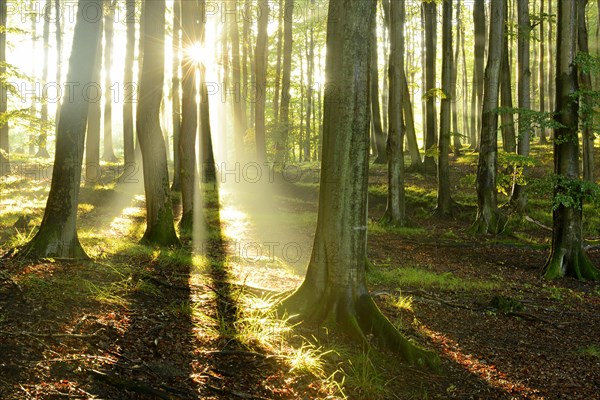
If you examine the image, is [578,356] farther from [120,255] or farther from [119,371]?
[120,255]

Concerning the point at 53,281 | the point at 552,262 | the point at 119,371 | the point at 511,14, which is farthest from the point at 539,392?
the point at 511,14

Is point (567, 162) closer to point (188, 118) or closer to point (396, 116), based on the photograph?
point (396, 116)

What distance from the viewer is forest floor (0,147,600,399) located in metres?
4.68

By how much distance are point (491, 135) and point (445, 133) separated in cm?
220

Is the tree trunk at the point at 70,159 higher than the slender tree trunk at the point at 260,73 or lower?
lower

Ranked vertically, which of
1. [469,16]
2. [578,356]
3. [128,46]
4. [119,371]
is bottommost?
[578,356]

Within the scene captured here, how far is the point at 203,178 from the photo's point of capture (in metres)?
23.5

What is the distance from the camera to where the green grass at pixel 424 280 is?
10602 mm

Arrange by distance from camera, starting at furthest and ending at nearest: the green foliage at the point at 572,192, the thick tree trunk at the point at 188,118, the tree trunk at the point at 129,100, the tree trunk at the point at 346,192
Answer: the tree trunk at the point at 129,100
the thick tree trunk at the point at 188,118
the green foliage at the point at 572,192
the tree trunk at the point at 346,192

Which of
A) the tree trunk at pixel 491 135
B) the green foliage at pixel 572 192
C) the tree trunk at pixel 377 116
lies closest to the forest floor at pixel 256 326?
the green foliage at pixel 572 192

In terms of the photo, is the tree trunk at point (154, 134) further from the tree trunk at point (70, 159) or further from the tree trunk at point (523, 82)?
the tree trunk at point (523, 82)

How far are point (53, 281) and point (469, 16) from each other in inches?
1434

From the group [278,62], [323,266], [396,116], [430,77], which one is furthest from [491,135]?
[278,62]

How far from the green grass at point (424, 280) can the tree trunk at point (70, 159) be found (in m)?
5.83
